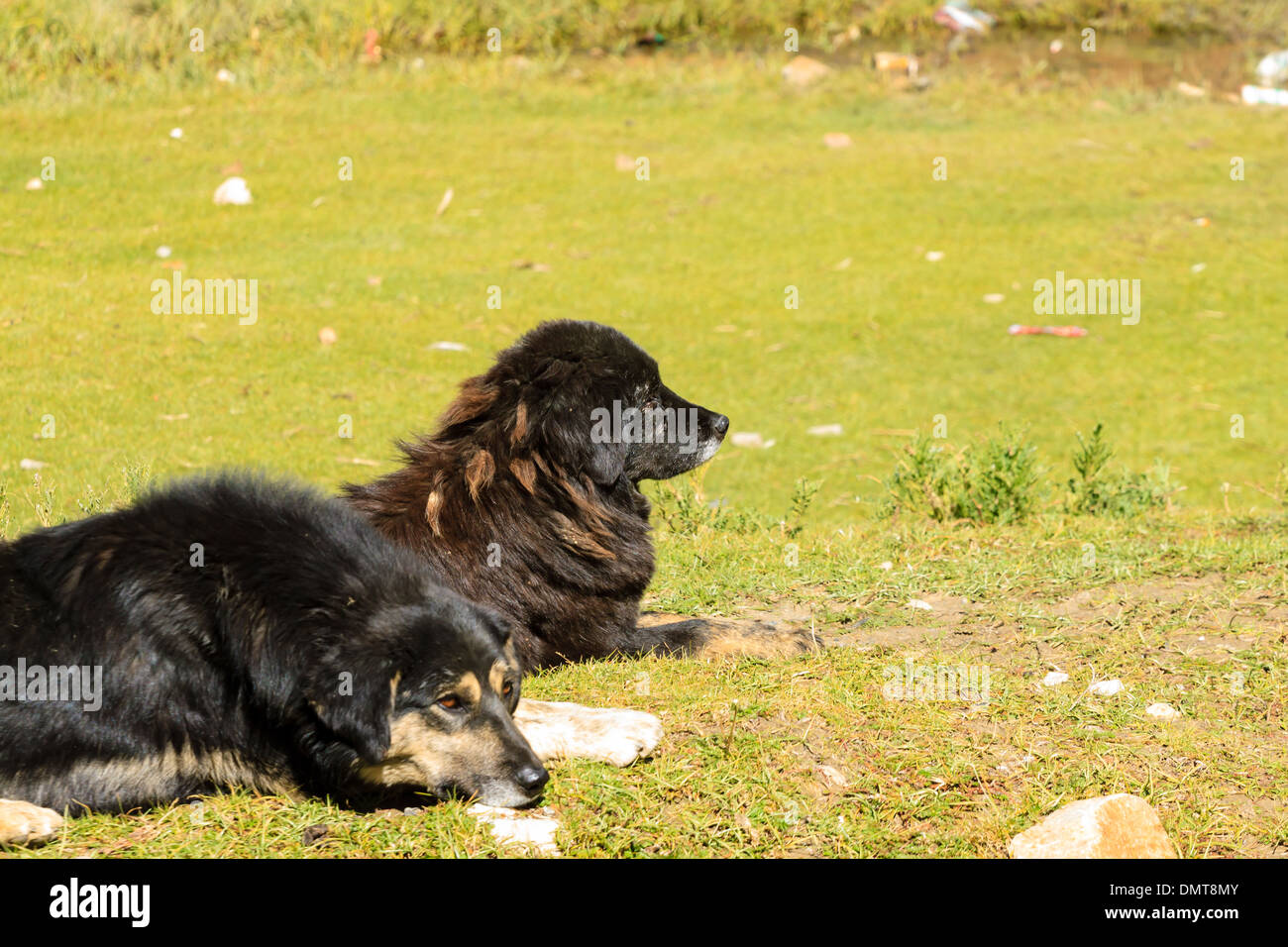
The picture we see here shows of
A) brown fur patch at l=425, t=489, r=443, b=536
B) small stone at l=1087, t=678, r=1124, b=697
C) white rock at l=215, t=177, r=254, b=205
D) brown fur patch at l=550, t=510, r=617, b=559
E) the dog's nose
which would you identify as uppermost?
white rock at l=215, t=177, r=254, b=205

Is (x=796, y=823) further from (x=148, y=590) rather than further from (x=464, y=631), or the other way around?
(x=148, y=590)

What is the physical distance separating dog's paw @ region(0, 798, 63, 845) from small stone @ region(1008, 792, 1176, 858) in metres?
2.67

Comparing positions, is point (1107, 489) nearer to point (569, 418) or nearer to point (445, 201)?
point (569, 418)

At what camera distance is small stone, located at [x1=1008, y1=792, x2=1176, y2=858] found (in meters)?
3.78

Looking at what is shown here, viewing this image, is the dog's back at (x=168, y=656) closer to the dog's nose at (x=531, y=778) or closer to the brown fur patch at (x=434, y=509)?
the dog's nose at (x=531, y=778)

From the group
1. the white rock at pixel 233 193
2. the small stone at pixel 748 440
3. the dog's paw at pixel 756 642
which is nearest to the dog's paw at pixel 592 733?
the dog's paw at pixel 756 642

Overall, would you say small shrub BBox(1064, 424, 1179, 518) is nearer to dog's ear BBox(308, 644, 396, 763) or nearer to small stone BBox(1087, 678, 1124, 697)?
small stone BBox(1087, 678, 1124, 697)

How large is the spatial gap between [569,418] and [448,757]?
1.73 m

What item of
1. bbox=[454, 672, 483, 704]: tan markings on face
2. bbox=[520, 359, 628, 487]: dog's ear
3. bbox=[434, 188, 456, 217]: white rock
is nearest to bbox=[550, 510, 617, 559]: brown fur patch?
bbox=[520, 359, 628, 487]: dog's ear

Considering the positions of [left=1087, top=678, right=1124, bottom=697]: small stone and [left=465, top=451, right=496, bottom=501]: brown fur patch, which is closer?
[left=1087, top=678, right=1124, bottom=697]: small stone

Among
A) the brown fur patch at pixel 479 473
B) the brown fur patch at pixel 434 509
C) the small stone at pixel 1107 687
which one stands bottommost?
the small stone at pixel 1107 687

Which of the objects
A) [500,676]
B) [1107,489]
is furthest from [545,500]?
[1107,489]

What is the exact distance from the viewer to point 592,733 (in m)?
4.34

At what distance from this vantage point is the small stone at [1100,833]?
3.78m
